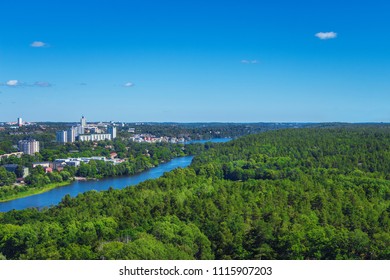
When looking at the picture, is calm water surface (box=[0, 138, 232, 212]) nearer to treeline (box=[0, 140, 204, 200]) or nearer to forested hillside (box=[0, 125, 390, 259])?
treeline (box=[0, 140, 204, 200])

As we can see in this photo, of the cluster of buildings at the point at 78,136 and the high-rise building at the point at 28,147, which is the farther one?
the cluster of buildings at the point at 78,136

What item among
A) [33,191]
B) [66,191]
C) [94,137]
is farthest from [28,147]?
[94,137]

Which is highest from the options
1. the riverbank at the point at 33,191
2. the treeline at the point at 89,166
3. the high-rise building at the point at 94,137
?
the high-rise building at the point at 94,137

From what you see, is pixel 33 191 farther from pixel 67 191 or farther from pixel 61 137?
pixel 61 137

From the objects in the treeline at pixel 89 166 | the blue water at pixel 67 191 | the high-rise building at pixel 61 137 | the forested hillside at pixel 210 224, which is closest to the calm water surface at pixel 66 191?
the blue water at pixel 67 191

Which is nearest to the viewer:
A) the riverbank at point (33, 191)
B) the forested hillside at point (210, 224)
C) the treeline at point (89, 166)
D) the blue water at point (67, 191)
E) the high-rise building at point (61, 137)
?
the forested hillside at point (210, 224)

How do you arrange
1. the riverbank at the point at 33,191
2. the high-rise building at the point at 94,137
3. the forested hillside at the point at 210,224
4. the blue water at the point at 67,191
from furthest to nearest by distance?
the high-rise building at the point at 94,137 < the riverbank at the point at 33,191 < the blue water at the point at 67,191 < the forested hillside at the point at 210,224

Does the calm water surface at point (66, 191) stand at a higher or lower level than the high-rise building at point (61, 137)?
lower

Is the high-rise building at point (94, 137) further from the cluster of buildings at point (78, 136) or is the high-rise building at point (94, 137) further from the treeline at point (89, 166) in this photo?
the treeline at point (89, 166)

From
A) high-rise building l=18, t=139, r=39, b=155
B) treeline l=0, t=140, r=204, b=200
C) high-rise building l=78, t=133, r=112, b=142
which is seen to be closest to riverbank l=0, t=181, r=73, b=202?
treeline l=0, t=140, r=204, b=200

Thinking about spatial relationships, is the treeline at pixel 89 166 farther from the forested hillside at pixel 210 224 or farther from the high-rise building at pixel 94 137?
the forested hillside at pixel 210 224

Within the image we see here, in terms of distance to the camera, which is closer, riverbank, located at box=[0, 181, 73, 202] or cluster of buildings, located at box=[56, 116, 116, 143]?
riverbank, located at box=[0, 181, 73, 202]
